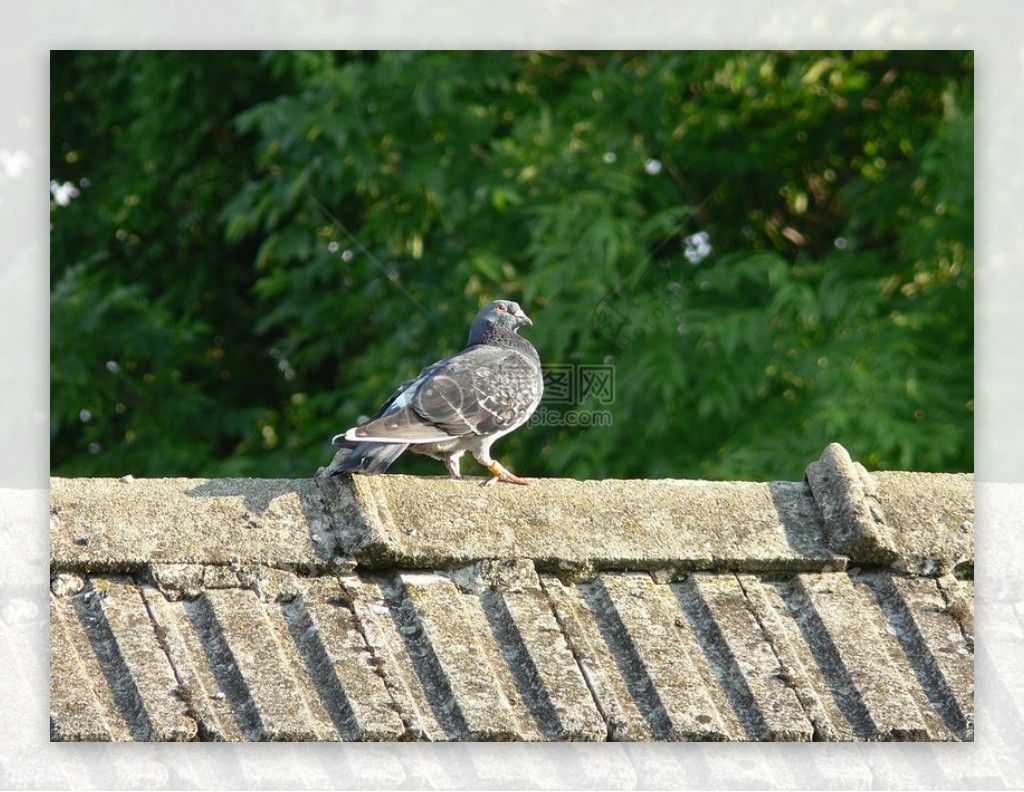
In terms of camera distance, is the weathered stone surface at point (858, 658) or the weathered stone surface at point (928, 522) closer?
the weathered stone surface at point (858, 658)

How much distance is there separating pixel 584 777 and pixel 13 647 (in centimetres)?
115

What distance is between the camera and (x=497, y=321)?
4938mm

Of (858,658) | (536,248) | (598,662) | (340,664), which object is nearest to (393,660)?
(340,664)

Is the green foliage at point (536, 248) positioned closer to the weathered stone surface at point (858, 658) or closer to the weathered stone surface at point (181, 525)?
the weathered stone surface at point (858, 658)

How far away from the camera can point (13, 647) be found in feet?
9.70

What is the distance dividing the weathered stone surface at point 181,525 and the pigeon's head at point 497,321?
174 cm

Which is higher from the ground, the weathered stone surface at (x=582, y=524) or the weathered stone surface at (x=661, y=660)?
the weathered stone surface at (x=582, y=524)

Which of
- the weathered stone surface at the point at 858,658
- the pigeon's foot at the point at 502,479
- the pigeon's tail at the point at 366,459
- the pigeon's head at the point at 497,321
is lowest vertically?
the weathered stone surface at the point at 858,658

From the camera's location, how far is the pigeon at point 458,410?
3434 mm

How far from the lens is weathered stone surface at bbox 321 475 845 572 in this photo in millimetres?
3162

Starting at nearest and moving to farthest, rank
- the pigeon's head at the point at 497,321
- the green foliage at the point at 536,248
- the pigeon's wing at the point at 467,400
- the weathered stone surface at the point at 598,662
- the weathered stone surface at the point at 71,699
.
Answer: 1. the weathered stone surface at the point at 71,699
2. the weathered stone surface at the point at 598,662
3. the pigeon's wing at the point at 467,400
4. the pigeon's head at the point at 497,321
5. the green foliage at the point at 536,248

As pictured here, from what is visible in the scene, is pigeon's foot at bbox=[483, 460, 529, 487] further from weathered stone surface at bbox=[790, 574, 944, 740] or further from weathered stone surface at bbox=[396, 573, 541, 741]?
weathered stone surface at bbox=[790, 574, 944, 740]

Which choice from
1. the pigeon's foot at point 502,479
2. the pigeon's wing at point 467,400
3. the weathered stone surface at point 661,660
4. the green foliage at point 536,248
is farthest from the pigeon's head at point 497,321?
the green foliage at point 536,248

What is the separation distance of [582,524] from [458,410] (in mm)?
884
